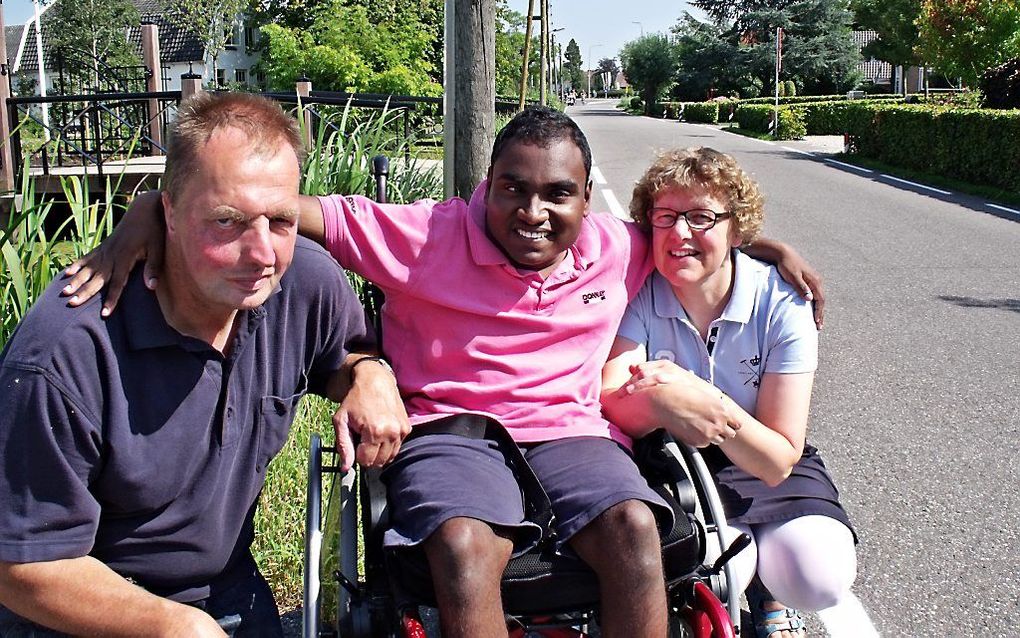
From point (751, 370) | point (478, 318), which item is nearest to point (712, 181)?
point (751, 370)

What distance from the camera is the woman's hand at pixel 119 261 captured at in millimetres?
2127

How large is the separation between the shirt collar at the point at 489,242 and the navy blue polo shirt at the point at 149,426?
439mm

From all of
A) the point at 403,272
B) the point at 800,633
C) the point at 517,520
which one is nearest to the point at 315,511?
the point at 517,520

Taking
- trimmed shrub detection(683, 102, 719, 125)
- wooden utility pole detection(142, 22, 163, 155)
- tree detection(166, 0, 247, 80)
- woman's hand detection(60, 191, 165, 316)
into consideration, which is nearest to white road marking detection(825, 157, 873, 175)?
wooden utility pole detection(142, 22, 163, 155)

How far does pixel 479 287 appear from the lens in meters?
2.87

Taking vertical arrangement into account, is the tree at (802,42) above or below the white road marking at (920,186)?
above

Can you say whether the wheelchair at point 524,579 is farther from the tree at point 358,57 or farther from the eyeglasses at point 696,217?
the tree at point 358,57

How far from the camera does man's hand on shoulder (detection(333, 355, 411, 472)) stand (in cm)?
249

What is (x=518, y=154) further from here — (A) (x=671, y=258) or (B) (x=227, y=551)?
(B) (x=227, y=551)

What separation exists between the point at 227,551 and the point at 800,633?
1.69m

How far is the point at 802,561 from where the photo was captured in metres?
2.82

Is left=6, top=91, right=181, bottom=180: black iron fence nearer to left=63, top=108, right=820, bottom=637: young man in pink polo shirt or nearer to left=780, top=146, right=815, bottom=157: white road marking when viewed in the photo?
left=63, top=108, right=820, bottom=637: young man in pink polo shirt

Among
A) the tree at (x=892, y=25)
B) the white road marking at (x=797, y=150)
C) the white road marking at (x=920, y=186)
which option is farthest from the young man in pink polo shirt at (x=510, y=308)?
the tree at (x=892, y=25)

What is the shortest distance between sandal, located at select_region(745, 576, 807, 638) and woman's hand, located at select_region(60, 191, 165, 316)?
1.92 m
